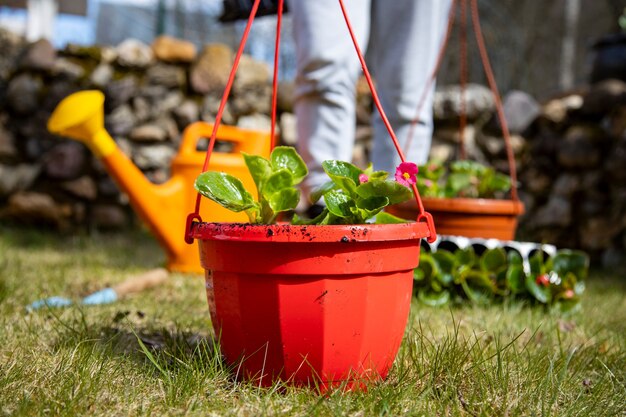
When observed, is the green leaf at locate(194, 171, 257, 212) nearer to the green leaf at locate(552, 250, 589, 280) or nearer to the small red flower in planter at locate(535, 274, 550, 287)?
the small red flower in planter at locate(535, 274, 550, 287)

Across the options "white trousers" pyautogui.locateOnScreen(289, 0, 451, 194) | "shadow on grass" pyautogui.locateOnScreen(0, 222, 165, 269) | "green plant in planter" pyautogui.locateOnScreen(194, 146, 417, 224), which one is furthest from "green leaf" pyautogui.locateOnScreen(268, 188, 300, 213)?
"shadow on grass" pyautogui.locateOnScreen(0, 222, 165, 269)

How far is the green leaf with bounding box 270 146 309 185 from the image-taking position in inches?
36.7

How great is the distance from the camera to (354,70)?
1.48 meters

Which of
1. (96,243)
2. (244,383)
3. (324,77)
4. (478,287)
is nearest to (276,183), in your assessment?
(244,383)

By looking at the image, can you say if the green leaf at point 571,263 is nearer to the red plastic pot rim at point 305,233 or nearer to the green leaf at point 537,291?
the green leaf at point 537,291

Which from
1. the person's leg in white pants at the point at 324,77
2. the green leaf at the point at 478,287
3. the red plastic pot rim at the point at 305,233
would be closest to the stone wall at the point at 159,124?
the green leaf at the point at 478,287

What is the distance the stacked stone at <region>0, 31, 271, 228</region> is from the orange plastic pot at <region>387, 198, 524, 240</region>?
5.23 feet

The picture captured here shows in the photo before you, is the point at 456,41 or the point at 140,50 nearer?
the point at 140,50

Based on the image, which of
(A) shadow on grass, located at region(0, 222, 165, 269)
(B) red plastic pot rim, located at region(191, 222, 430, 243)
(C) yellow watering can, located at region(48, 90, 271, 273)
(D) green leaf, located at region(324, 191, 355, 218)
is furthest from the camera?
(A) shadow on grass, located at region(0, 222, 165, 269)

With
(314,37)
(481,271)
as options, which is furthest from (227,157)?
(481,271)

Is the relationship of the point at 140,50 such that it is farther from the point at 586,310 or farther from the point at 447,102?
the point at 586,310

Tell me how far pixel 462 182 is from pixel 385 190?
1146 millimetres

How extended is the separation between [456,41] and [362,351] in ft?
17.3

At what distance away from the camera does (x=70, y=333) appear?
1071 millimetres
